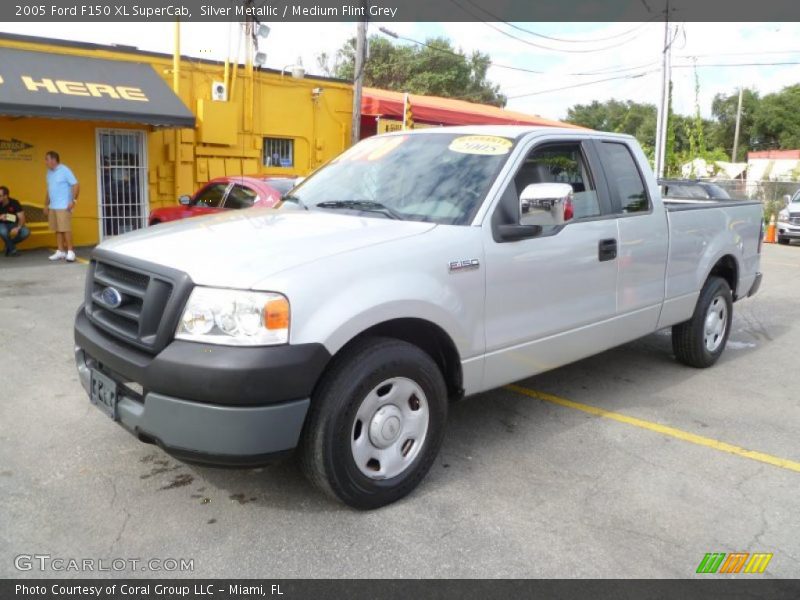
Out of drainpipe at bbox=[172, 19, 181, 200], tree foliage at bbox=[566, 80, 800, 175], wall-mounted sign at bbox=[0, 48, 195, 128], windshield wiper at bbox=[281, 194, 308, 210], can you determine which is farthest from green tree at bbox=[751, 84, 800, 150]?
windshield wiper at bbox=[281, 194, 308, 210]

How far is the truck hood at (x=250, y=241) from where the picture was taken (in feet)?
9.53

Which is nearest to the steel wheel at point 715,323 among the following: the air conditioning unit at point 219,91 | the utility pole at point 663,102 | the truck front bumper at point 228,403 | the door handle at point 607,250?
the door handle at point 607,250

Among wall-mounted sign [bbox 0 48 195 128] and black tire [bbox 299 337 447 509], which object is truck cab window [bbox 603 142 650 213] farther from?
wall-mounted sign [bbox 0 48 195 128]

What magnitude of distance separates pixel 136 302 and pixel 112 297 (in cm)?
16

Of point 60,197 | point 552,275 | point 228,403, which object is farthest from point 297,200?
point 60,197

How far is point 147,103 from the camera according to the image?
12.6 metres

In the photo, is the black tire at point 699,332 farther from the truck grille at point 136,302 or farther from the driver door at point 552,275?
the truck grille at point 136,302

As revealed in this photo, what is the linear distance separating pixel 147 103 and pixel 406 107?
573 centimetres

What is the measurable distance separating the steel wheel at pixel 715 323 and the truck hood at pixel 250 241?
3405mm

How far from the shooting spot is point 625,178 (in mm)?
4828

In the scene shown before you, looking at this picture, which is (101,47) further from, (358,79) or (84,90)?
(358,79)

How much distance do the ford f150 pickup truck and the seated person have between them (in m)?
8.92

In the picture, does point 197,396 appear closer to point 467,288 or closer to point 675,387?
point 467,288

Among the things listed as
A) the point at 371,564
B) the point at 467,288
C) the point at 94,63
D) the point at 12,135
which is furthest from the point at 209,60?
the point at 371,564
